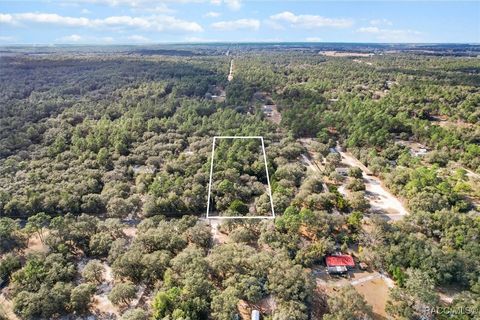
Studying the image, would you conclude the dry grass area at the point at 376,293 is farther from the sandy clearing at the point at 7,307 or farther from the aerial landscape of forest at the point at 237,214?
the sandy clearing at the point at 7,307

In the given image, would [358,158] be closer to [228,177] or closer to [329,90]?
[228,177]

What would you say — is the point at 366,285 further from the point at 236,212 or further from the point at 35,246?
the point at 35,246

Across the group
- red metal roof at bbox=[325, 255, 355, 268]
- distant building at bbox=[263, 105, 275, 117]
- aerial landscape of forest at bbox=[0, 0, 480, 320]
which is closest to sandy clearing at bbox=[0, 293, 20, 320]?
aerial landscape of forest at bbox=[0, 0, 480, 320]

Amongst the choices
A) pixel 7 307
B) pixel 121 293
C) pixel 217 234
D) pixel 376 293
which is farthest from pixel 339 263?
pixel 7 307

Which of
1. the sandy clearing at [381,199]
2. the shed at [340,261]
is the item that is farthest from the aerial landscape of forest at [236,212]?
the shed at [340,261]

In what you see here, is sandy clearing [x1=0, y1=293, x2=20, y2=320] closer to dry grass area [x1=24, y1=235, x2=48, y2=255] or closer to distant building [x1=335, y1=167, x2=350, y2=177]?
dry grass area [x1=24, y1=235, x2=48, y2=255]

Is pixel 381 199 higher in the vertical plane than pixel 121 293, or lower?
lower
